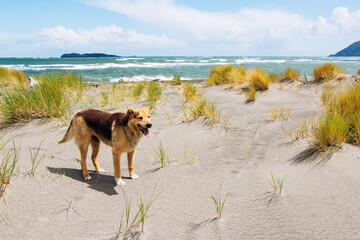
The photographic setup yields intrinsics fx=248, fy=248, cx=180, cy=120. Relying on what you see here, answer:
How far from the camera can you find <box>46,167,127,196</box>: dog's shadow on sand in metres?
3.00

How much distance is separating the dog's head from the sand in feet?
2.48

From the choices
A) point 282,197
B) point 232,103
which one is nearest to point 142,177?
point 282,197

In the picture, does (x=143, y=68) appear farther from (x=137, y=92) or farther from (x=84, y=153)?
(x=84, y=153)

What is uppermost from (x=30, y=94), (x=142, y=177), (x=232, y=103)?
(x=30, y=94)

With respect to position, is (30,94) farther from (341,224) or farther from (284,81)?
(284,81)

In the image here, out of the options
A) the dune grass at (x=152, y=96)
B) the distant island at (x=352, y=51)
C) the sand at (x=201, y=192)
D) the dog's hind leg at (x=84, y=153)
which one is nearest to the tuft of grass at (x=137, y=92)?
the dune grass at (x=152, y=96)

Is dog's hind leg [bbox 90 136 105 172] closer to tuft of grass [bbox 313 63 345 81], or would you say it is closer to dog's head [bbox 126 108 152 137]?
dog's head [bbox 126 108 152 137]

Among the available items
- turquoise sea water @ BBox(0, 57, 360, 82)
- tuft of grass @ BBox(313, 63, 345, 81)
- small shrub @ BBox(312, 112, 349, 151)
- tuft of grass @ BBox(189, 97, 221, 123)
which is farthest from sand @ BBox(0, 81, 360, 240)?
tuft of grass @ BBox(313, 63, 345, 81)

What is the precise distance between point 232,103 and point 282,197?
473 centimetres

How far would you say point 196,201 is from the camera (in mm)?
2693

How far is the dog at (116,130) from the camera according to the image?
114 inches

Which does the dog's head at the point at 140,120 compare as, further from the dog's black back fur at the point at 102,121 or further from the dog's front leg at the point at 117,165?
the dog's front leg at the point at 117,165

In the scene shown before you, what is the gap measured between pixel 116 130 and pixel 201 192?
1.25 metres

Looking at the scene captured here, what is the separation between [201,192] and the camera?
9.43 feet
